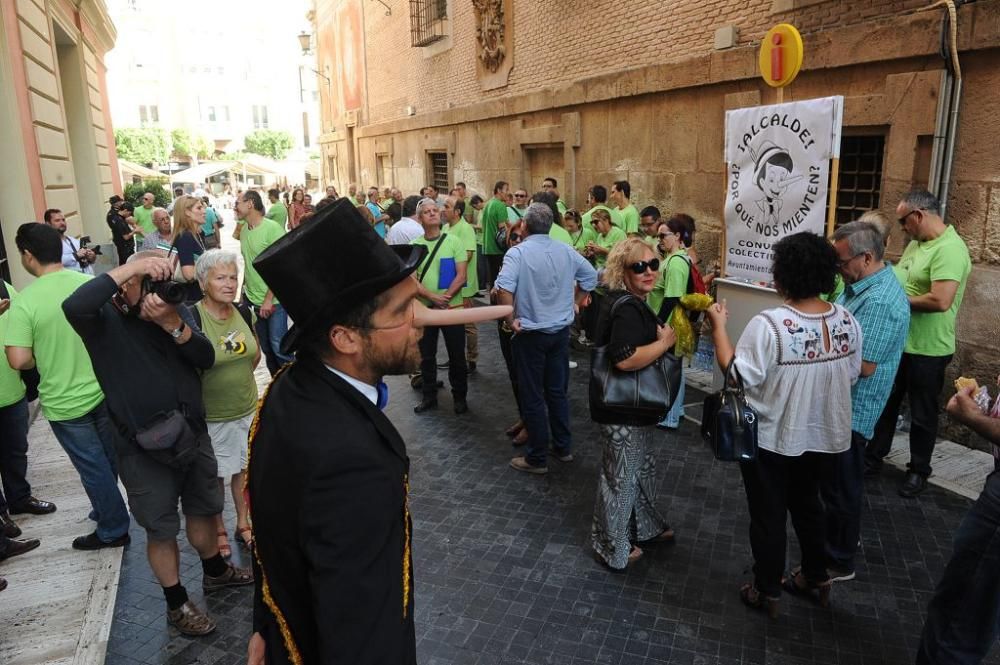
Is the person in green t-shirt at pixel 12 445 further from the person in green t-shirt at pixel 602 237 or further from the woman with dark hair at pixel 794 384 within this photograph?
the person in green t-shirt at pixel 602 237

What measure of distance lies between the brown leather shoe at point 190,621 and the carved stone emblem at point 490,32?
39.3ft

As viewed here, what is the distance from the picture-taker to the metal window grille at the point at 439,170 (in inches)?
707

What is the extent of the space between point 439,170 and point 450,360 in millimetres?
12851

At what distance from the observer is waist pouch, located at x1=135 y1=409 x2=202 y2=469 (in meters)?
3.05

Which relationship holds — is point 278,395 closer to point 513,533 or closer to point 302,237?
point 302,237

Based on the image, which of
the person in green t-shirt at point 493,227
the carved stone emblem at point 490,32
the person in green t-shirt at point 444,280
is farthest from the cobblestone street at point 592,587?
the carved stone emblem at point 490,32

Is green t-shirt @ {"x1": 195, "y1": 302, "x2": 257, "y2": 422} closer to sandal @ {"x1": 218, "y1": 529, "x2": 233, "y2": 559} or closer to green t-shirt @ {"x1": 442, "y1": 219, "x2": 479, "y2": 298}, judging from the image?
sandal @ {"x1": 218, "y1": 529, "x2": 233, "y2": 559}

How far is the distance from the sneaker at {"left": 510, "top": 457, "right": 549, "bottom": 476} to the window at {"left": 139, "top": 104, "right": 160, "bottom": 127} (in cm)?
6177

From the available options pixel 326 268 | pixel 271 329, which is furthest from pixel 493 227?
pixel 326 268

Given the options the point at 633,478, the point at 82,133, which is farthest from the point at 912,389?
the point at 82,133

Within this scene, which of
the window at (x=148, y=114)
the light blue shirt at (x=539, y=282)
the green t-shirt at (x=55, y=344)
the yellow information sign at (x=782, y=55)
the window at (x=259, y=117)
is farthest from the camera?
the window at (x=259, y=117)

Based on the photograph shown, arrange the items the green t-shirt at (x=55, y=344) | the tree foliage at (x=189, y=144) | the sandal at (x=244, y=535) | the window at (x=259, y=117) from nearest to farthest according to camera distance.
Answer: the green t-shirt at (x=55, y=344) < the sandal at (x=244, y=535) < the tree foliage at (x=189, y=144) < the window at (x=259, y=117)

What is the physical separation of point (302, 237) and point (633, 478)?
106 inches

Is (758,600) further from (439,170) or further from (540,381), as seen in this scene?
(439,170)
